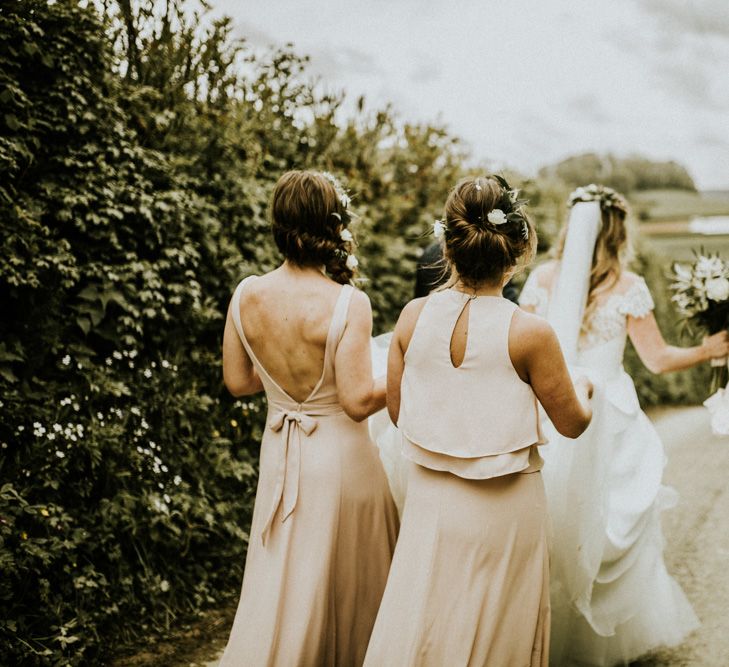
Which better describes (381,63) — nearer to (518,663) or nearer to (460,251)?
(460,251)

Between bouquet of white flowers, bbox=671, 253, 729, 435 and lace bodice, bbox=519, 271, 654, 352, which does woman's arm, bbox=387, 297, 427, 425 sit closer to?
lace bodice, bbox=519, 271, 654, 352

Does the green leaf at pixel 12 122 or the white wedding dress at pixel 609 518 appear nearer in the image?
the white wedding dress at pixel 609 518

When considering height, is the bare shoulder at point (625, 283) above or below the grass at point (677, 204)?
below

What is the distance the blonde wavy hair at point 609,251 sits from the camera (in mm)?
3912

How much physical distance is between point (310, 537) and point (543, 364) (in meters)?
1.14

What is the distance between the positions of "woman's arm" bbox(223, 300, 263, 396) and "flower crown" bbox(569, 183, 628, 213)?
6.95ft

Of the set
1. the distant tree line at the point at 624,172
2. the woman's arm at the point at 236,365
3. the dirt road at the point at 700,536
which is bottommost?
the dirt road at the point at 700,536

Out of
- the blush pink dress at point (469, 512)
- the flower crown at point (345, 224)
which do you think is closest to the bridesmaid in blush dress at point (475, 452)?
the blush pink dress at point (469, 512)

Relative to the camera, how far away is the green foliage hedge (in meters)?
3.57

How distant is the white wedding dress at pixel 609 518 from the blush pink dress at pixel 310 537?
39.6 inches

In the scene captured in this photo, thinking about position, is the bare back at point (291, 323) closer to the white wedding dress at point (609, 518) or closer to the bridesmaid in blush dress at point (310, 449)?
the bridesmaid in blush dress at point (310, 449)

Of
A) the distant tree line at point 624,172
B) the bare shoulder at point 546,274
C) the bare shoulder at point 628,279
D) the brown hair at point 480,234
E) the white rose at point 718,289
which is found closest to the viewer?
the brown hair at point 480,234

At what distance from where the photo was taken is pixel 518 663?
2467 mm

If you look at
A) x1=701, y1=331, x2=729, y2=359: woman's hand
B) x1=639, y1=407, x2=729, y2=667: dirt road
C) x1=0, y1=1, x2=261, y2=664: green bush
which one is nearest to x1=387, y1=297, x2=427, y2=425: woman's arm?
x1=0, y1=1, x2=261, y2=664: green bush
